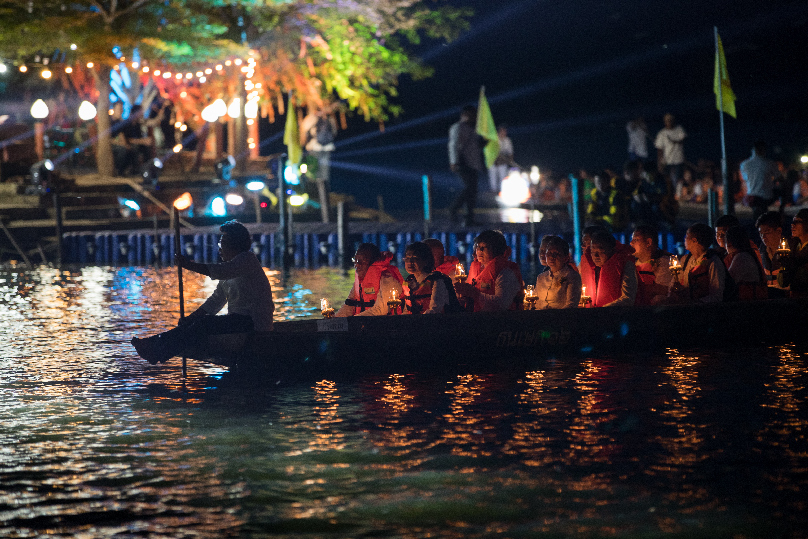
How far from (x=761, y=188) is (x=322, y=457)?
545 inches

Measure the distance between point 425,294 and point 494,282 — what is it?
721mm

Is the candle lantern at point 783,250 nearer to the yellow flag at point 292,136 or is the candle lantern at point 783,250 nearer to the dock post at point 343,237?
the dock post at point 343,237

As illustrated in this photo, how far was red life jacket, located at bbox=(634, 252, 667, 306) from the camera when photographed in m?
10.7

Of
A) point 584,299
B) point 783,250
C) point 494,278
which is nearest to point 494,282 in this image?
point 494,278

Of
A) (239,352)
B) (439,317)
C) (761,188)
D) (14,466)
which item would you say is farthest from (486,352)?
(761,188)

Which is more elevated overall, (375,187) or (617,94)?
(617,94)

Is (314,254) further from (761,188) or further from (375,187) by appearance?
(375,187)

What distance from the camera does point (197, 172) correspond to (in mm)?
32938

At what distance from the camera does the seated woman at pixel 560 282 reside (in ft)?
33.2

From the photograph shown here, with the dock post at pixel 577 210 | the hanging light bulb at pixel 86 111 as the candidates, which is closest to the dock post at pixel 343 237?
the dock post at pixel 577 210

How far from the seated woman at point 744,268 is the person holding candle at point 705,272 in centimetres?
17

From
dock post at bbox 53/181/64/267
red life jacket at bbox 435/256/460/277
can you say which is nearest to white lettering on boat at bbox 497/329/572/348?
red life jacket at bbox 435/256/460/277

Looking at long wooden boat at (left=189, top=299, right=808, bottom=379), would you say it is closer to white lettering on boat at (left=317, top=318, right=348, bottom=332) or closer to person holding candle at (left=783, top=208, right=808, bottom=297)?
white lettering on boat at (left=317, top=318, right=348, bottom=332)

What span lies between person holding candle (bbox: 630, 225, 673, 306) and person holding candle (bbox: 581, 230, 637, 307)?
51 centimetres
